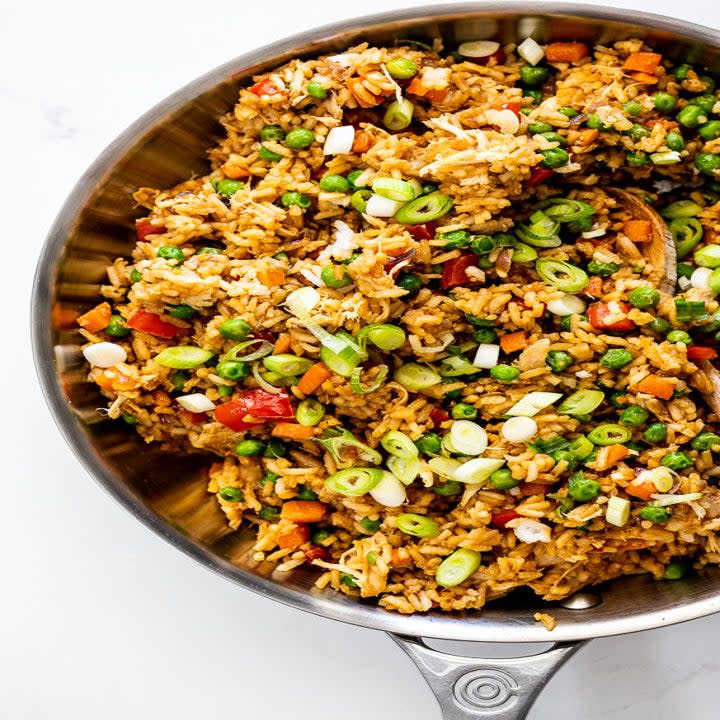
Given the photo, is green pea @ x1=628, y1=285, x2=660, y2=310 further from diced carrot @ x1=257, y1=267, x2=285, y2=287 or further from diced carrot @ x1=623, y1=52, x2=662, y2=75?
diced carrot @ x1=257, y1=267, x2=285, y2=287

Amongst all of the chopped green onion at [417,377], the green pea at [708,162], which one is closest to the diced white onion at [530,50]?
the green pea at [708,162]

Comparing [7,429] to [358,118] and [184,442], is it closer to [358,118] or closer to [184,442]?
[184,442]

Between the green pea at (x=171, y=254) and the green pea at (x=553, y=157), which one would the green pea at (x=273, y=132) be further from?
the green pea at (x=553, y=157)

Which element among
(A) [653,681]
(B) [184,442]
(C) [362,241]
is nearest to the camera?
(C) [362,241]

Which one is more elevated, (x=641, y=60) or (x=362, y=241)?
(x=641, y=60)

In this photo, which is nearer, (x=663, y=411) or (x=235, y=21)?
(x=663, y=411)

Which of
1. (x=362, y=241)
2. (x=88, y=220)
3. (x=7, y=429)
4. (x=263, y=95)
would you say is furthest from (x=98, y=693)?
(x=263, y=95)
